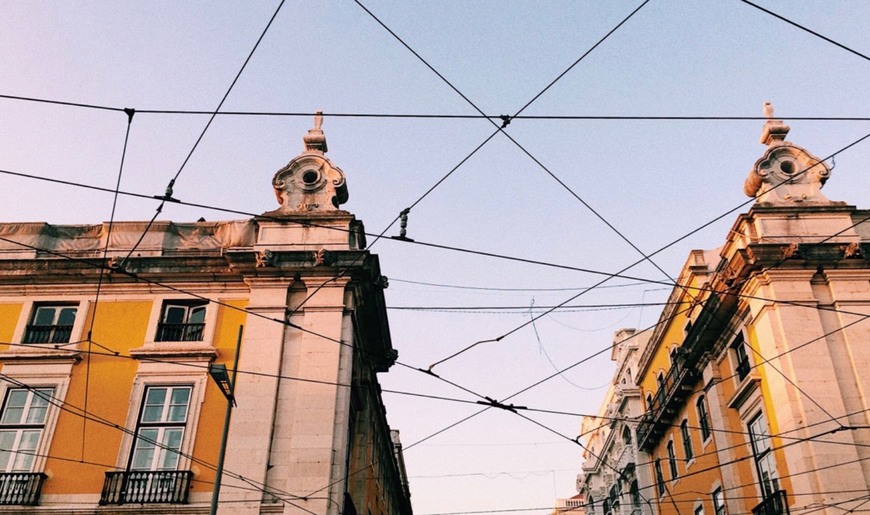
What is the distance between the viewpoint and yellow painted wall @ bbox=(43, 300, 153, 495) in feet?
66.8

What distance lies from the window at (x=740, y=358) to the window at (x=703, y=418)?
9.93 ft

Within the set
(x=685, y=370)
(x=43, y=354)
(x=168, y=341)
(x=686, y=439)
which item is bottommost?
(x=43, y=354)

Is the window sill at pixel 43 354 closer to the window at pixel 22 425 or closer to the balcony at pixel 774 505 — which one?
the window at pixel 22 425

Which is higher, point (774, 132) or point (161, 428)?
point (774, 132)

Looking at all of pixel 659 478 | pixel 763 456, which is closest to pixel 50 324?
pixel 763 456

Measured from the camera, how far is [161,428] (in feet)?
69.1

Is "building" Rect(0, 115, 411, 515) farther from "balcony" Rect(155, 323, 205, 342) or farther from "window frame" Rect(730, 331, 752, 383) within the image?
"window frame" Rect(730, 331, 752, 383)

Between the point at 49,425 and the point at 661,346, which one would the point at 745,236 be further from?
the point at 49,425

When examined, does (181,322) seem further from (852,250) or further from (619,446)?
(619,446)

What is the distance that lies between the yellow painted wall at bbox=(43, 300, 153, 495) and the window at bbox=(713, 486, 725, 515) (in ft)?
64.7

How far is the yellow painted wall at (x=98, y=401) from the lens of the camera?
20.4 m

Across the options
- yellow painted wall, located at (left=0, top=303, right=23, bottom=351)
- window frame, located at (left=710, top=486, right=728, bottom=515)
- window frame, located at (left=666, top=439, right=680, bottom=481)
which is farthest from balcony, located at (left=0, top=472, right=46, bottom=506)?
window frame, located at (left=666, top=439, right=680, bottom=481)

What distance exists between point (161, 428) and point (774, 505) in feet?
55.7

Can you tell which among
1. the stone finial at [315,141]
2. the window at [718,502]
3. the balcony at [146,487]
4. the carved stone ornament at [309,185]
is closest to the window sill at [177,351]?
the balcony at [146,487]
